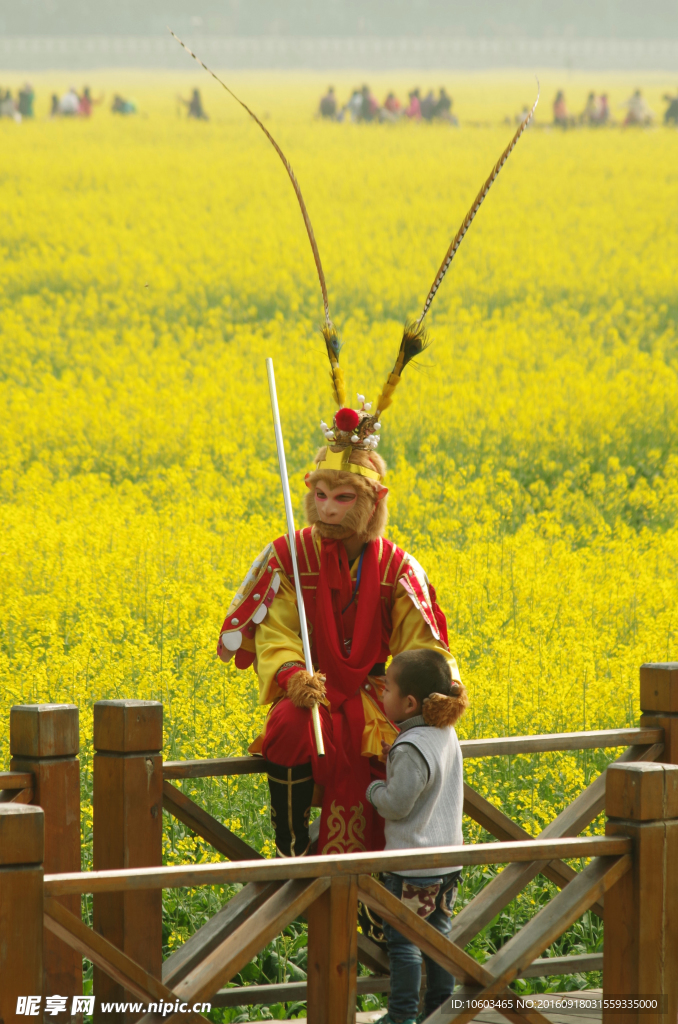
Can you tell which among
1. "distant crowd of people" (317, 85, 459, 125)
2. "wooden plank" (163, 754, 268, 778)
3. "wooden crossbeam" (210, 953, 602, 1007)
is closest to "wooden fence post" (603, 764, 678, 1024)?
"wooden crossbeam" (210, 953, 602, 1007)

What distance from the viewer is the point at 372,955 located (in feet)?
10.0

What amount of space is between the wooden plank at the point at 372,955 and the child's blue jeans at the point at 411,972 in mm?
78

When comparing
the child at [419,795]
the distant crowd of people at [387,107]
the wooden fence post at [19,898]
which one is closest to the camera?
the wooden fence post at [19,898]

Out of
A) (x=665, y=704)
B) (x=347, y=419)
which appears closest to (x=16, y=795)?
(x=347, y=419)

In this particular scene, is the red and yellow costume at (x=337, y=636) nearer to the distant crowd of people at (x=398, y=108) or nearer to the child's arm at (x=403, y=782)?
the child's arm at (x=403, y=782)

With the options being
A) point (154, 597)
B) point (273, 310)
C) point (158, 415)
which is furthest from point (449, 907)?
point (273, 310)

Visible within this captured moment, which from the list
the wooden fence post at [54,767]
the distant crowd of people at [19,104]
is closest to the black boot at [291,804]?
the wooden fence post at [54,767]

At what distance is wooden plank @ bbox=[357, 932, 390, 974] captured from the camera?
3.04 meters

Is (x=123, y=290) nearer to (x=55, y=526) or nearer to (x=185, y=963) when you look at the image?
(x=55, y=526)

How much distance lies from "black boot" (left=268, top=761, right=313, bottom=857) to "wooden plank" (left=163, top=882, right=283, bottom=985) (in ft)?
1.39

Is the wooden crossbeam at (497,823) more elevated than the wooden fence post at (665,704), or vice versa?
the wooden fence post at (665,704)

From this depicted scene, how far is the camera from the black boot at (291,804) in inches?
125

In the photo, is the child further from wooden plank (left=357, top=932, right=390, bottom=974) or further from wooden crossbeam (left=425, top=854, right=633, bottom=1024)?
wooden crossbeam (left=425, top=854, right=633, bottom=1024)

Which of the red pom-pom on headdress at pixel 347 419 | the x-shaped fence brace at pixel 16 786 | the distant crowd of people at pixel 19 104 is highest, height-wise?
the distant crowd of people at pixel 19 104
